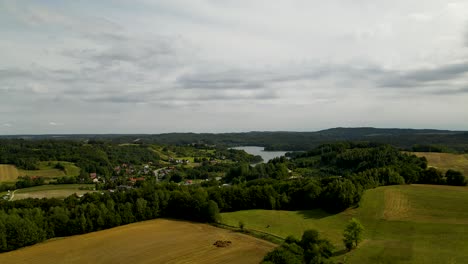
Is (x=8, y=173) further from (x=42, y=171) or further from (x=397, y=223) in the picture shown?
(x=397, y=223)

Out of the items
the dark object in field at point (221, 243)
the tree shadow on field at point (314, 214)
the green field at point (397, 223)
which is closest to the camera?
the green field at point (397, 223)

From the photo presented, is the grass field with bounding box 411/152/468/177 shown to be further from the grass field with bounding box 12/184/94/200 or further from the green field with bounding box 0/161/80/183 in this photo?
the green field with bounding box 0/161/80/183

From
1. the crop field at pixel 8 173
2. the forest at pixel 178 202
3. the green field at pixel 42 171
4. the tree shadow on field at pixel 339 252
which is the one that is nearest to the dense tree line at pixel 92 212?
the forest at pixel 178 202

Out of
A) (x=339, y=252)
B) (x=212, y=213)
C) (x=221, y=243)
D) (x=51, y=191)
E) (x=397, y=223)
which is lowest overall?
(x=51, y=191)

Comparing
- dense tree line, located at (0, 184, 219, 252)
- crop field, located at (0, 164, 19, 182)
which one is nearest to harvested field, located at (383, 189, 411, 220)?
dense tree line, located at (0, 184, 219, 252)

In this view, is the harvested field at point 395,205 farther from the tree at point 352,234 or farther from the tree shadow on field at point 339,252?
the tree shadow on field at point 339,252

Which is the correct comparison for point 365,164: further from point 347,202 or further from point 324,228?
point 324,228

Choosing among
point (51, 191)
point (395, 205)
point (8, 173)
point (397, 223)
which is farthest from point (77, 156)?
point (397, 223)

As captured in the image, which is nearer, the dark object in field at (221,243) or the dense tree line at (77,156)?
the dark object in field at (221,243)
